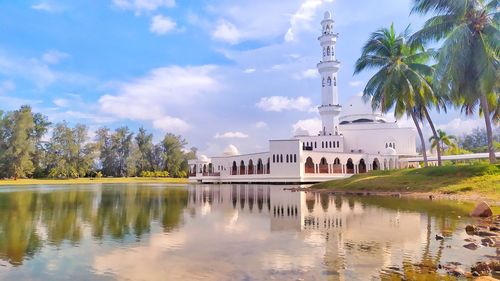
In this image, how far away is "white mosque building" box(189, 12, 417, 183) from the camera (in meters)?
54.1

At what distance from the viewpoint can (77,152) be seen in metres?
79.0

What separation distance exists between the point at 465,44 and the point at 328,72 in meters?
→ 40.3

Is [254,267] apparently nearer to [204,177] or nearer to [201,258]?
[201,258]

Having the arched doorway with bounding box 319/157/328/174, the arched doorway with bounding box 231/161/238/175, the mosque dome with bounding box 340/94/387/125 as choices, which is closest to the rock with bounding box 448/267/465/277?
the arched doorway with bounding box 319/157/328/174

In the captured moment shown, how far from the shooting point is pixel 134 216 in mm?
16297

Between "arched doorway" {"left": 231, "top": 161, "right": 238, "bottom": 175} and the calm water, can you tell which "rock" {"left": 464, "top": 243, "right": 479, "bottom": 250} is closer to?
the calm water

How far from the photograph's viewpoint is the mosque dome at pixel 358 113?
72.4m

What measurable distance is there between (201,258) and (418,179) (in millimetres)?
23708

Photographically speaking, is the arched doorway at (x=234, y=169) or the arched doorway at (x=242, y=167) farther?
the arched doorway at (x=234, y=169)

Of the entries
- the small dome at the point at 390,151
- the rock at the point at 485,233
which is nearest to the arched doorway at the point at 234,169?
the small dome at the point at 390,151

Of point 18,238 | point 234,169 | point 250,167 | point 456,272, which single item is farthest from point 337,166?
point 456,272

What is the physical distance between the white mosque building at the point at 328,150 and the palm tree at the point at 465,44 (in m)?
28.6

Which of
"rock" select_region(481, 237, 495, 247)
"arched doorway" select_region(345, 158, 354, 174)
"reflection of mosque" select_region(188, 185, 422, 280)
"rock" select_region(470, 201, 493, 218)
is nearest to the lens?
"reflection of mosque" select_region(188, 185, 422, 280)

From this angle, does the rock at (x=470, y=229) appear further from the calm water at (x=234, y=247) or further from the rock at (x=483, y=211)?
the rock at (x=483, y=211)
